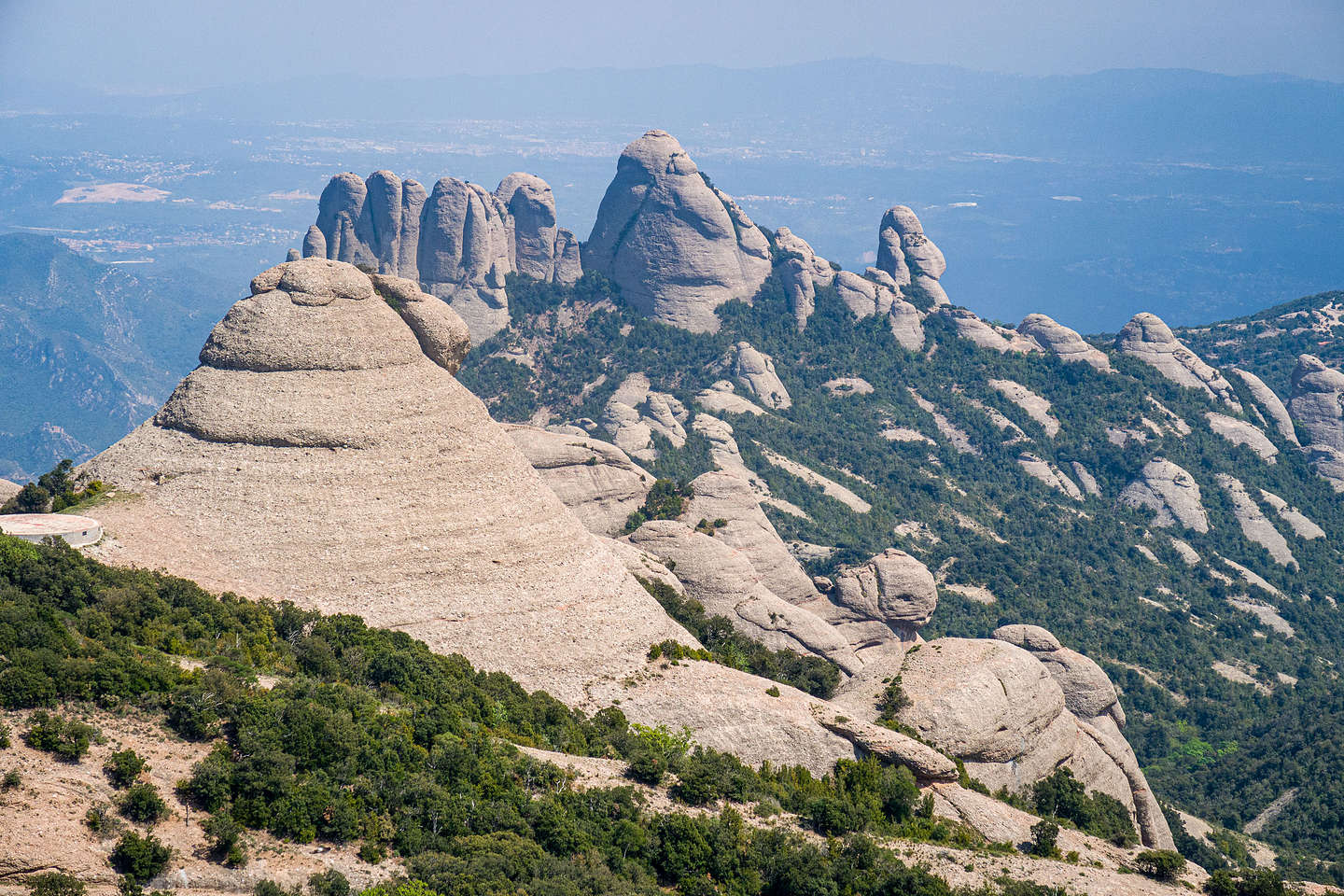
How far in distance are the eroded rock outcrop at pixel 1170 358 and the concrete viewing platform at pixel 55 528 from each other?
5968 inches

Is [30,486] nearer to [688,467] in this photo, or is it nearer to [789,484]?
[688,467]

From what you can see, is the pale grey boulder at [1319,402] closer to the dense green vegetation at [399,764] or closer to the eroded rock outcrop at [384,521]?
the eroded rock outcrop at [384,521]

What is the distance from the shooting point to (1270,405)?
166 meters

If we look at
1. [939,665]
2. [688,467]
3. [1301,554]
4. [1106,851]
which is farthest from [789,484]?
[1106,851]

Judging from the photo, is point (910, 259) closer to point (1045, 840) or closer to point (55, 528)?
point (1045, 840)

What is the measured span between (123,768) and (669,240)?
140444 millimetres

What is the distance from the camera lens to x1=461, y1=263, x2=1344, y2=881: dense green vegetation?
3839 inches

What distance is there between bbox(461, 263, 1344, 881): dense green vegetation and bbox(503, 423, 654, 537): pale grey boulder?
23.1 metres

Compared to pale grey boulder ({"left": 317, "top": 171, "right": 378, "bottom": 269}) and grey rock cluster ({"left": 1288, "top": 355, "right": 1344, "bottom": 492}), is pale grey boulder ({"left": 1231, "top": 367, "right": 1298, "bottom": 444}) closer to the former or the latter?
grey rock cluster ({"left": 1288, "top": 355, "right": 1344, "bottom": 492})

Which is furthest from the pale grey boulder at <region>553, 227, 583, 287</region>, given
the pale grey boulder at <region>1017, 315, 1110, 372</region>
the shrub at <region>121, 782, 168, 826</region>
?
the shrub at <region>121, 782, 168, 826</region>

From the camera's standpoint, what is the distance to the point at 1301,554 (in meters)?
141

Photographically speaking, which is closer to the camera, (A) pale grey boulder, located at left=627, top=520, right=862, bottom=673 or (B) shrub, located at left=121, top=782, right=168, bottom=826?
(B) shrub, located at left=121, top=782, right=168, bottom=826

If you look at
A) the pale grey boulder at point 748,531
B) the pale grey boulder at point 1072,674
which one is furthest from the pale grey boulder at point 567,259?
the pale grey boulder at point 1072,674

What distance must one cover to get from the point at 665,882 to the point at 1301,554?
4947 inches
